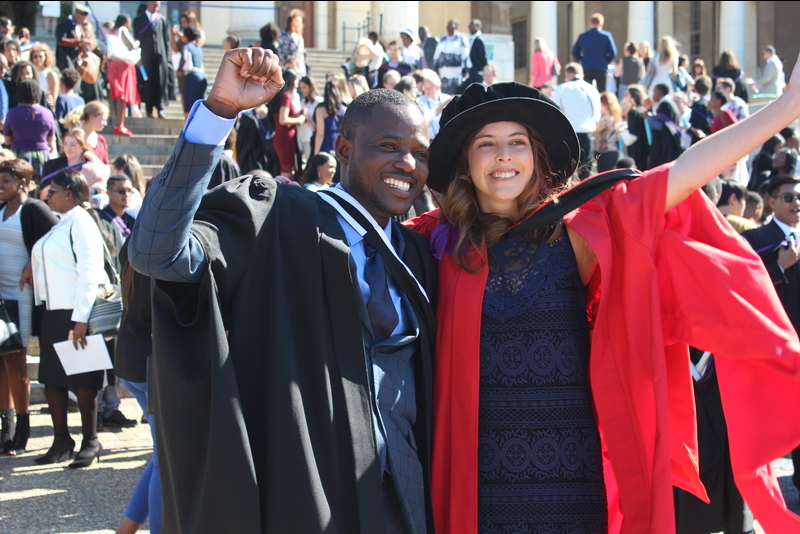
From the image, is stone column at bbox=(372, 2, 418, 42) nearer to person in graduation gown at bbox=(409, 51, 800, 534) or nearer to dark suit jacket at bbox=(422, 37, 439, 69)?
dark suit jacket at bbox=(422, 37, 439, 69)

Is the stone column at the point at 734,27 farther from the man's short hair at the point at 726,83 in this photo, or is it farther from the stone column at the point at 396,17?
the man's short hair at the point at 726,83

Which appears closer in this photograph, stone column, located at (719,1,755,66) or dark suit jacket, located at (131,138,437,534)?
dark suit jacket, located at (131,138,437,534)

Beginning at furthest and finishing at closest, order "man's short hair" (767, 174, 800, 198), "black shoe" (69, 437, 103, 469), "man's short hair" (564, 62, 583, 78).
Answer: "man's short hair" (564, 62, 583, 78), "black shoe" (69, 437, 103, 469), "man's short hair" (767, 174, 800, 198)

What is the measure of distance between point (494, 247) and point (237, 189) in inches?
38.2

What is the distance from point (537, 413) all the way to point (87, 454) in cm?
424

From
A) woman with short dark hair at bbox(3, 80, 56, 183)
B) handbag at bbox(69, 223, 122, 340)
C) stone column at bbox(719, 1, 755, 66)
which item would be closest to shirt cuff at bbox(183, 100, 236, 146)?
handbag at bbox(69, 223, 122, 340)

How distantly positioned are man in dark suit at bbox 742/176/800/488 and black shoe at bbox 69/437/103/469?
4653 mm

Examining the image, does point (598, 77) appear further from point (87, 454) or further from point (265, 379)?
point (265, 379)

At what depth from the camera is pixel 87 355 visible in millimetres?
6020

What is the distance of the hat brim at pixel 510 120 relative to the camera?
2.98m

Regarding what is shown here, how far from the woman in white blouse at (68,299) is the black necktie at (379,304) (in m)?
4.04

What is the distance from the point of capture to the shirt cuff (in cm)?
221

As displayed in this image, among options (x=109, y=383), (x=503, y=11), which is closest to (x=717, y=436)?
(x=109, y=383)

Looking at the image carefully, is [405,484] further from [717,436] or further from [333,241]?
[717,436]
